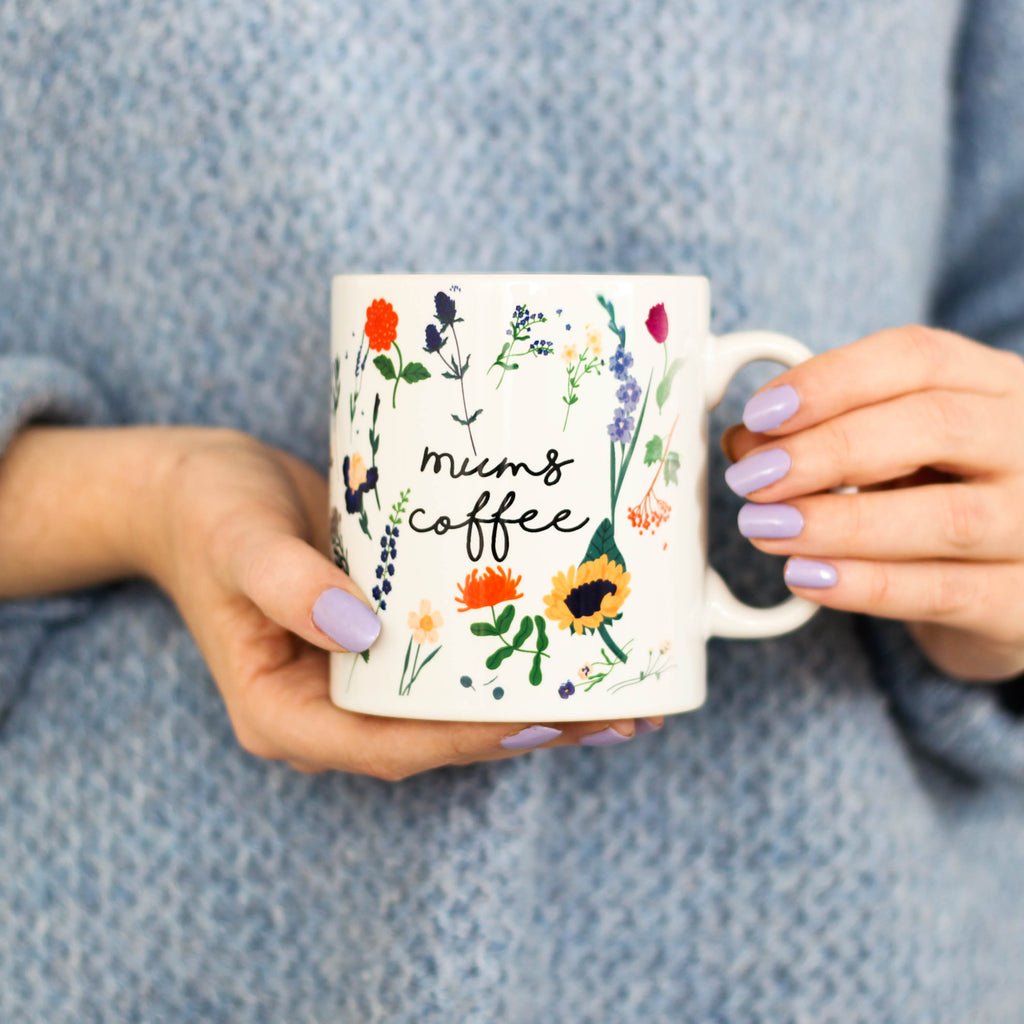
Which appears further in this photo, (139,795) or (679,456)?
(139,795)

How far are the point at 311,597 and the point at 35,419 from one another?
0.37 metres

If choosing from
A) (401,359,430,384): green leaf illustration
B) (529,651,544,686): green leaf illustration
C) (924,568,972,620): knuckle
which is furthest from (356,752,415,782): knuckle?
(924,568,972,620): knuckle

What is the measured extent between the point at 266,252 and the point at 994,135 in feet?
2.32

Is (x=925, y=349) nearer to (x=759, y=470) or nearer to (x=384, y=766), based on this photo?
(x=759, y=470)

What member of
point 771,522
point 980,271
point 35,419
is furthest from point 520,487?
point 980,271

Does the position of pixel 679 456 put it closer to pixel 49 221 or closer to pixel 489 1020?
pixel 489 1020

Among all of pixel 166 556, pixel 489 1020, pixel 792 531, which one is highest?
pixel 792 531

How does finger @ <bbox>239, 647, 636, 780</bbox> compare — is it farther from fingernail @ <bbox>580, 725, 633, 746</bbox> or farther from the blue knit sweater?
the blue knit sweater

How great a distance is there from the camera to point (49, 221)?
2.57 ft

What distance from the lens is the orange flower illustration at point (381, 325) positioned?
53cm

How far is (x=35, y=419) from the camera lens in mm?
764

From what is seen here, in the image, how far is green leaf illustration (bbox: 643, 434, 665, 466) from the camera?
20.9 inches

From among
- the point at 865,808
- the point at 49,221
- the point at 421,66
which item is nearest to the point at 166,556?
the point at 49,221

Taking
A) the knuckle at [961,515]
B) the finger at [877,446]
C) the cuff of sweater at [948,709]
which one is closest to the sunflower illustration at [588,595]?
the finger at [877,446]
